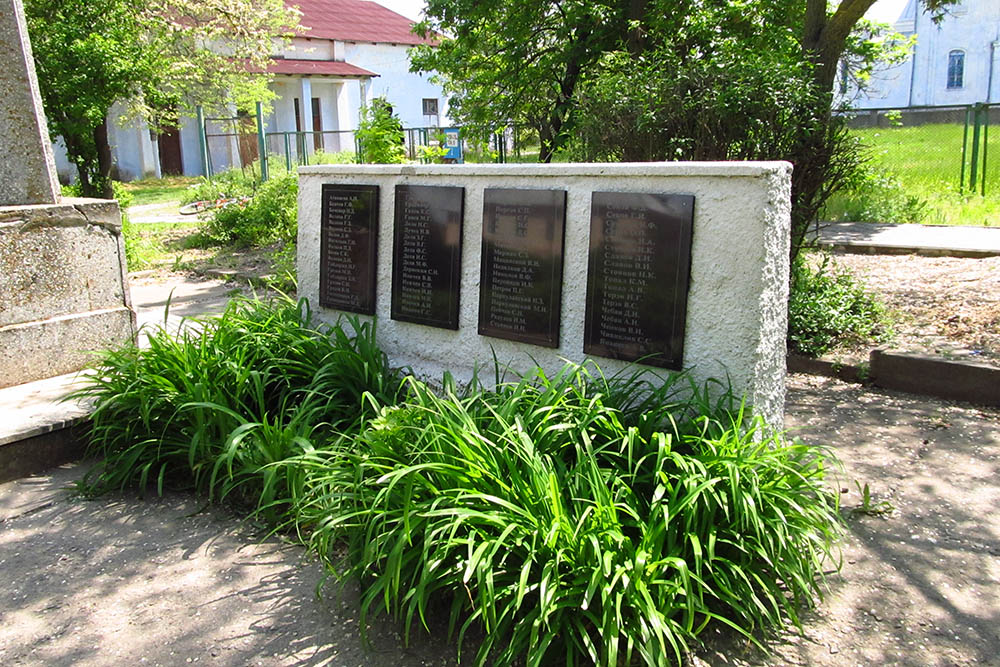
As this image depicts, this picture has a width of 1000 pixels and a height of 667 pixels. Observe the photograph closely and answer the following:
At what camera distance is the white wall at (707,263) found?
356cm

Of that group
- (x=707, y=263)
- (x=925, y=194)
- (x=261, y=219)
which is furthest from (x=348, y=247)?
(x=925, y=194)

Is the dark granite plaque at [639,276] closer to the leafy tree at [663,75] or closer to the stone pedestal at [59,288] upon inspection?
the leafy tree at [663,75]

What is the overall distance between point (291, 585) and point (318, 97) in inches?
1344

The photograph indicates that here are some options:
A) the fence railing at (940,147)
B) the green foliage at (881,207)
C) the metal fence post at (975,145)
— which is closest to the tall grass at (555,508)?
the fence railing at (940,147)

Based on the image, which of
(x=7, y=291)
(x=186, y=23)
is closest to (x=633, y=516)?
(x=7, y=291)

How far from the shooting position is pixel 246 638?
9.93ft

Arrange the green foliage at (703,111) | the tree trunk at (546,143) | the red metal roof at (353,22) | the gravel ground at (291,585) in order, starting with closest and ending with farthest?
the gravel ground at (291,585) → the green foliage at (703,111) → the tree trunk at (546,143) → the red metal roof at (353,22)

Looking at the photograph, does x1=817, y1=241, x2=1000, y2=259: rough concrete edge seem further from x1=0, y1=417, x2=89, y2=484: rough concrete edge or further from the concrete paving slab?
x1=0, y1=417, x2=89, y2=484: rough concrete edge

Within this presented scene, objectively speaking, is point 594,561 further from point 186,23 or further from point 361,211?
point 186,23

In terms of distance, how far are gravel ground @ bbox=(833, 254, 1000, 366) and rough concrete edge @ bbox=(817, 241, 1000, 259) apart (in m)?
0.11

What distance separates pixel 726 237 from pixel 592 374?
0.91 m

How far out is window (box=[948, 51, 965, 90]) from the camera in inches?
1419

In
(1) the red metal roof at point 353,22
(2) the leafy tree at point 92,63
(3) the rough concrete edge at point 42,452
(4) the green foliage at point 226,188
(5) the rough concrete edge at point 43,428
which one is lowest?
(3) the rough concrete edge at point 42,452

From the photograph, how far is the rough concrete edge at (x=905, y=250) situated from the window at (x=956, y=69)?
32.2m
